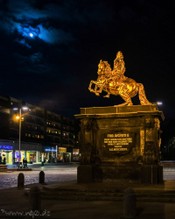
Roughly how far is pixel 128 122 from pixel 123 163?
239 cm

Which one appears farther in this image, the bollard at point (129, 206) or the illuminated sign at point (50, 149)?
the illuminated sign at point (50, 149)

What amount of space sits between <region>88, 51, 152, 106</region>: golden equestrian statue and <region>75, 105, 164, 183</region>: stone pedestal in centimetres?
101

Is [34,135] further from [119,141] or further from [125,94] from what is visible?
[119,141]

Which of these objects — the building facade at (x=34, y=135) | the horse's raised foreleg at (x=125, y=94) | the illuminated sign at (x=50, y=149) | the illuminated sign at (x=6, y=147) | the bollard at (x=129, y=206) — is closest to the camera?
the bollard at (x=129, y=206)

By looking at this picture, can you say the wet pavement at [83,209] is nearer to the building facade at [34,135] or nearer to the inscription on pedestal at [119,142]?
the inscription on pedestal at [119,142]

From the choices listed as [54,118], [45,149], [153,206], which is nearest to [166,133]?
[45,149]

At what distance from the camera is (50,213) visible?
13.7 m

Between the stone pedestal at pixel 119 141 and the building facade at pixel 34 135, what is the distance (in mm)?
31625

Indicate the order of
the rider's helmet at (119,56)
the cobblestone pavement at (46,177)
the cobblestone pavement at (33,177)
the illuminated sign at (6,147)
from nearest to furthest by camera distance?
1. the rider's helmet at (119,56)
2. the cobblestone pavement at (33,177)
3. the cobblestone pavement at (46,177)
4. the illuminated sign at (6,147)

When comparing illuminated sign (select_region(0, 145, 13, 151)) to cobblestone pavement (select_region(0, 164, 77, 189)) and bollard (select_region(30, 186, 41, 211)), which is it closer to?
cobblestone pavement (select_region(0, 164, 77, 189))

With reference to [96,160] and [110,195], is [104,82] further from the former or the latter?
[110,195]

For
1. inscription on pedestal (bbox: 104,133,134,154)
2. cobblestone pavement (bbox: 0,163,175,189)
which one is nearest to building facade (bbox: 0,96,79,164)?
cobblestone pavement (bbox: 0,163,175,189)

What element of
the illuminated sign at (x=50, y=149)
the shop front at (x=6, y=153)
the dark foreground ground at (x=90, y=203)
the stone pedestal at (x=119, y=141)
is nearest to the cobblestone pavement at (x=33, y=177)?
the stone pedestal at (x=119, y=141)

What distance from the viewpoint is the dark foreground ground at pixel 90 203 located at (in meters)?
13.2
